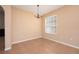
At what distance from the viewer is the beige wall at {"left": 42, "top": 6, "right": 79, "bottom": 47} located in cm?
459

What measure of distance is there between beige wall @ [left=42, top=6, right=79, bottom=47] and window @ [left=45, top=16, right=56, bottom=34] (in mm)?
456

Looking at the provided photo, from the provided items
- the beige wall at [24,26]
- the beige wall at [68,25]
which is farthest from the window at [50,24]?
the beige wall at [24,26]

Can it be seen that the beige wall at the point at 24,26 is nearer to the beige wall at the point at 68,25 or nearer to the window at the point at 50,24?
the window at the point at 50,24

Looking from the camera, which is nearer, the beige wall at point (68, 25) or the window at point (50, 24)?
the beige wall at point (68, 25)

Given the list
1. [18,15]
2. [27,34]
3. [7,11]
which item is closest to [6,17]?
[7,11]

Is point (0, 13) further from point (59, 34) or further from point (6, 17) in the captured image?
point (59, 34)

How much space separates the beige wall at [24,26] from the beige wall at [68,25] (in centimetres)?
167

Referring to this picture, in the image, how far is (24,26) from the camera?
6262mm

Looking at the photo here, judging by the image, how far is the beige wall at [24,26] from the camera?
5.55 meters

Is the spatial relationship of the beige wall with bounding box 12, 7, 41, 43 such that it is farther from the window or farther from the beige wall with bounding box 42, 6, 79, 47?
the beige wall with bounding box 42, 6, 79, 47

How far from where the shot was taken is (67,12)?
16.7ft

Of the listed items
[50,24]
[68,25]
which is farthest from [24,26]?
[68,25]

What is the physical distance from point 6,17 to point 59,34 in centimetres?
311

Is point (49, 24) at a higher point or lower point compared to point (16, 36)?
higher
